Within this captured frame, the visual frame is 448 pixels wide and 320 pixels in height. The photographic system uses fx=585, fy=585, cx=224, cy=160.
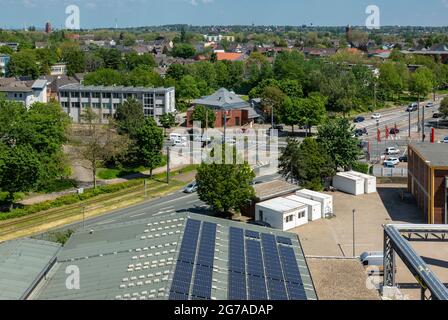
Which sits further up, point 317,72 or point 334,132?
point 317,72

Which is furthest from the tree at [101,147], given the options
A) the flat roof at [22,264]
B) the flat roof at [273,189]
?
the flat roof at [22,264]

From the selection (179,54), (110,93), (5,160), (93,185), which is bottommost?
(93,185)

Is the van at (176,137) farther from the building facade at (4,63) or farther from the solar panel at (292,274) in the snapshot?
the building facade at (4,63)

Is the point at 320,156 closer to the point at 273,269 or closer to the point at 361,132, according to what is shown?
the point at 273,269

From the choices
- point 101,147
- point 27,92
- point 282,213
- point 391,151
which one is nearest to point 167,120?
point 27,92
